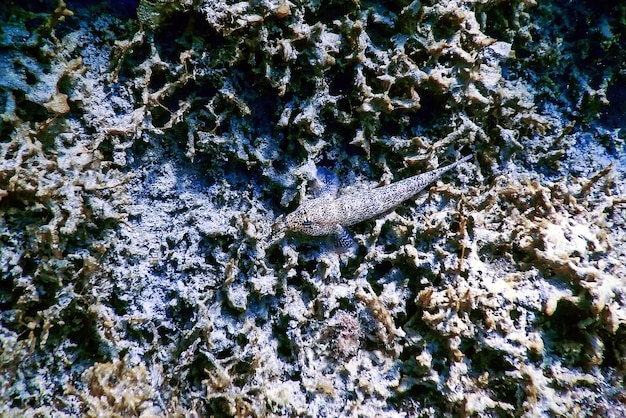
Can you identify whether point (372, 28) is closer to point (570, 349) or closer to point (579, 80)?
point (579, 80)

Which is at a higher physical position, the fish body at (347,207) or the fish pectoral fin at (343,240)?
the fish body at (347,207)

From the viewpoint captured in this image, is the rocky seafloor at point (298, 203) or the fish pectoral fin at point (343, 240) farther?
the fish pectoral fin at point (343, 240)

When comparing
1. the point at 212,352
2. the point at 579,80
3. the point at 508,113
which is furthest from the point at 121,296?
the point at 579,80

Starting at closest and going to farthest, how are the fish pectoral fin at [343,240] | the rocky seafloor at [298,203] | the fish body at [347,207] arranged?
the rocky seafloor at [298,203]
the fish body at [347,207]
the fish pectoral fin at [343,240]

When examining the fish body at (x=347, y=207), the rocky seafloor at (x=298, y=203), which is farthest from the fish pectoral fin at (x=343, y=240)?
the rocky seafloor at (x=298, y=203)

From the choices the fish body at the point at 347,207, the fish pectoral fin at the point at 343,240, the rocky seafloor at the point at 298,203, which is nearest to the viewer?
the rocky seafloor at the point at 298,203

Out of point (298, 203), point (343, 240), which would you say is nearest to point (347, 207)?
point (343, 240)

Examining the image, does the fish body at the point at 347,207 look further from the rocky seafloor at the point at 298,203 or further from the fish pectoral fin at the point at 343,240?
the rocky seafloor at the point at 298,203

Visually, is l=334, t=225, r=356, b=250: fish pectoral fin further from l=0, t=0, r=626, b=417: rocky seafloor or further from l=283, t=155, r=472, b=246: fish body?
l=0, t=0, r=626, b=417: rocky seafloor
